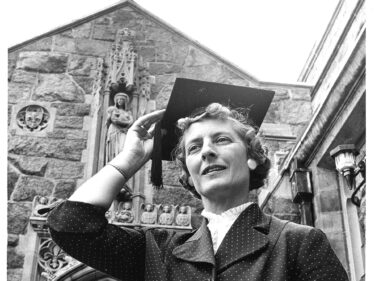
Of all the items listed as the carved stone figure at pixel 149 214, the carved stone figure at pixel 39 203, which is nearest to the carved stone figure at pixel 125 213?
the carved stone figure at pixel 149 214

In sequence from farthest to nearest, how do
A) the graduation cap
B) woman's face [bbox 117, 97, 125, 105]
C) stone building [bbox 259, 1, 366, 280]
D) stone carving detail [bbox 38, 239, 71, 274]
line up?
1. woman's face [bbox 117, 97, 125, 105]
2. stone carving detail [bbox 38, 239, 71, 274]
3. stone building [bbox 259, 1, 366, 280]
4. the graduation cap

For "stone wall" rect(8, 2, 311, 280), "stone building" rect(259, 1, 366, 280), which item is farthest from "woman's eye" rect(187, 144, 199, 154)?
"stone wall" rect(8, 2, 311, 280)

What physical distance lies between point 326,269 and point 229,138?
0.53m

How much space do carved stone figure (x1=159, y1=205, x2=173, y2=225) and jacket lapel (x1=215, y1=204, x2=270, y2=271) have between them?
386 centimetres

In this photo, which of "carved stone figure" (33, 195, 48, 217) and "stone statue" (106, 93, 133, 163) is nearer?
"carved stone figure" (33, 195, 48, 217)

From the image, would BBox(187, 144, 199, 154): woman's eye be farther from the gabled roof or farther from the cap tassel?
the gabled roof

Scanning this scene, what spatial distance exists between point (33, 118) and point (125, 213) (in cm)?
167

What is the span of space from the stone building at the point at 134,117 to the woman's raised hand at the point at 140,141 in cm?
195

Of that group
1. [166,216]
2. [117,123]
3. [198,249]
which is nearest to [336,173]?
[166,216]

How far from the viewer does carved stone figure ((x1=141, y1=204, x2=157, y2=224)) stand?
558 cm

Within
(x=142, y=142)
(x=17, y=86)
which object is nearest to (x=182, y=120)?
(x=142, y=142)

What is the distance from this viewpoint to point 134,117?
21.4 ft

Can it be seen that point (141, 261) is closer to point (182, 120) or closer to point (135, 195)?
point (182, 120)

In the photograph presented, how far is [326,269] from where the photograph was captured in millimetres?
1540
